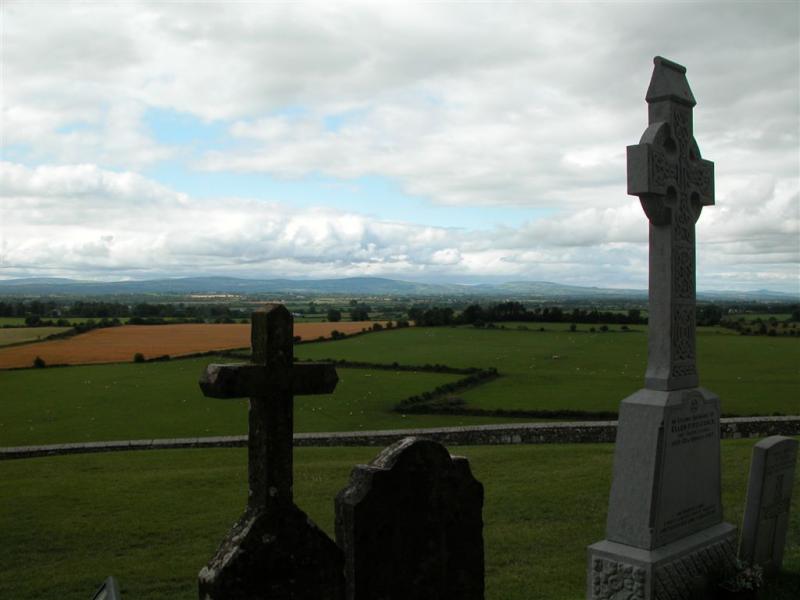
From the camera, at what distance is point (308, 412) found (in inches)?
1182

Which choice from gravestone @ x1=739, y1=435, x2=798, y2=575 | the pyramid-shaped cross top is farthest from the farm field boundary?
the pyramid-shaped cross top

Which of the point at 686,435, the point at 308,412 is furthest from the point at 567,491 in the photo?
the point at 308,412

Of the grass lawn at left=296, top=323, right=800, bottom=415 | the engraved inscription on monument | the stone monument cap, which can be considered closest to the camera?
the engraved inscription on monument

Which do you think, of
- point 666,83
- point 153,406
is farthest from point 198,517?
point 153,406

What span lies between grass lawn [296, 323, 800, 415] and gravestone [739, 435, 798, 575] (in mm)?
20407

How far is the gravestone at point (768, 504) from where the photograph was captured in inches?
320

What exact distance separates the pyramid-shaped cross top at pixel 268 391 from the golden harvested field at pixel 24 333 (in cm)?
5347

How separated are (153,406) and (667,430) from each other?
90.0ft

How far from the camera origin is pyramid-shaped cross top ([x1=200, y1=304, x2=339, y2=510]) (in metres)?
4.31

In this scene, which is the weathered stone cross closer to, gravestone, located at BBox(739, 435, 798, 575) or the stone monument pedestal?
the stone monument pedestal

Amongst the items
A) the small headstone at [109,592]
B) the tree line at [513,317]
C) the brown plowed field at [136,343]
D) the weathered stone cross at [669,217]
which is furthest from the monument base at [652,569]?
the tree line at [513,317]

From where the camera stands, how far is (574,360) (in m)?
47.0

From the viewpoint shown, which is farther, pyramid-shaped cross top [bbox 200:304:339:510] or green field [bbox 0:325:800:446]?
green field [bbox 0:325:800:446]

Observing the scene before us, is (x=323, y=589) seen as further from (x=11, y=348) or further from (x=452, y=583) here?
(x=11, y=348)
